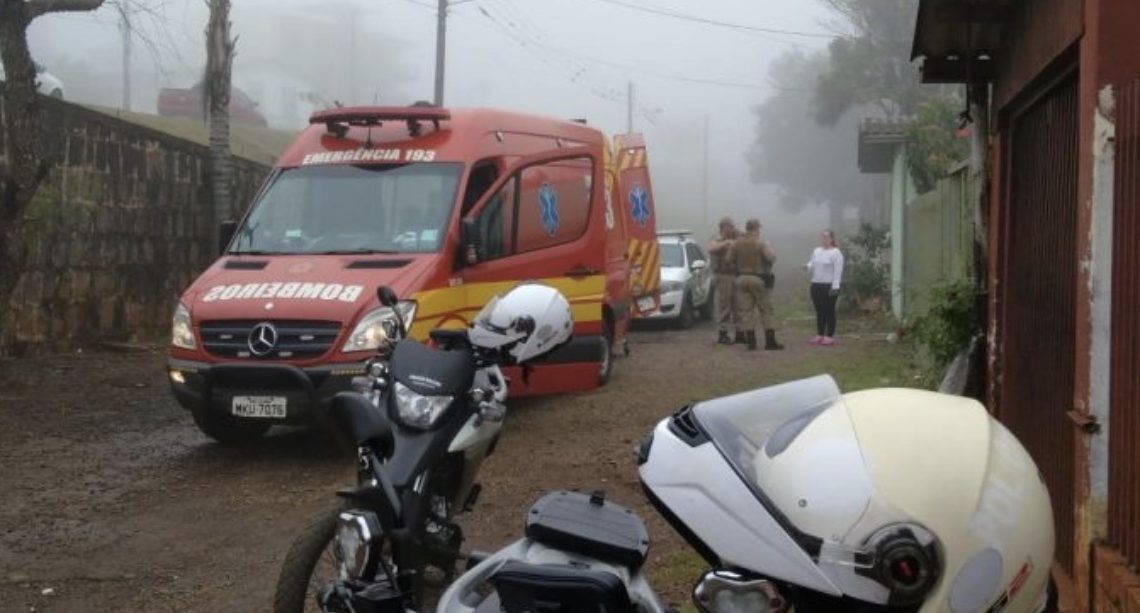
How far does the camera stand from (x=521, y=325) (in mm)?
4812

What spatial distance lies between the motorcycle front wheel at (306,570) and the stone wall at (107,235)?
8.44 m

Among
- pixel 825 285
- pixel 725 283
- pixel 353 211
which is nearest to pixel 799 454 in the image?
pixel 353 211

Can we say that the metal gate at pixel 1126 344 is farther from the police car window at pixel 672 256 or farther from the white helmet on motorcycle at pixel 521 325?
the police car window at pixel 672 256

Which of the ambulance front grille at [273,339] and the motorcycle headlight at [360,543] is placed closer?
the motorcycle headlight at [360,543]

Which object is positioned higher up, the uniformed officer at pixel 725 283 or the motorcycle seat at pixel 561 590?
the uniformed officer at pixel 725 283

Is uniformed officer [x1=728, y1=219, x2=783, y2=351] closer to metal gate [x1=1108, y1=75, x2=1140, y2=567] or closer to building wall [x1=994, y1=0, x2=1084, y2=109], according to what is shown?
building wall [x1=994, y1=0, x2=1084, y2=109]

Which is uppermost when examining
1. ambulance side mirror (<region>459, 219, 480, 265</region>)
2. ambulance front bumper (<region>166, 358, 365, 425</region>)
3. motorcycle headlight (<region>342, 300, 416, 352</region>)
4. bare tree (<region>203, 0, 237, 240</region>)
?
bare tree (<region>203, 0, 237, 240</region>)

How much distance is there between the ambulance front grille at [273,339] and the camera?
27.1ft

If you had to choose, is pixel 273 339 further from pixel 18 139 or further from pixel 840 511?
pixel 840 511

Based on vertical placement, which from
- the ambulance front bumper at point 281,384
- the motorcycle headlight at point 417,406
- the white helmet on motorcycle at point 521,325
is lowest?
the ambulance front bumper at point 281,384

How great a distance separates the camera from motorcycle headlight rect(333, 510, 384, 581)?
320cm

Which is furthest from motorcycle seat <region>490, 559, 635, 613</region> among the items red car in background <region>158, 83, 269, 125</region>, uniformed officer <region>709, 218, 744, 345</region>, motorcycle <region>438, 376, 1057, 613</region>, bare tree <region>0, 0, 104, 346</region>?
red car in background <region>158, 83, 269, 125</region>

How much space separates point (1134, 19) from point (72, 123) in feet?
41.7

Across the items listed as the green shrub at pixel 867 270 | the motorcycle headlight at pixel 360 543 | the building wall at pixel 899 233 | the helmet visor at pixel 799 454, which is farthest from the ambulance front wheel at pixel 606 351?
the green shrub at pixel 867 270
